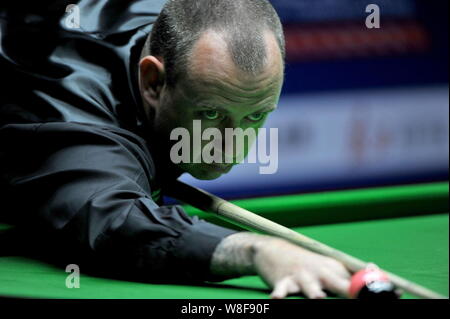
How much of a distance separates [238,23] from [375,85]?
3356 mm

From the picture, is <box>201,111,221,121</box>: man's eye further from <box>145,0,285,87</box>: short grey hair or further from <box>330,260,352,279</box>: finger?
<box>330,260,352,279</box>: finger

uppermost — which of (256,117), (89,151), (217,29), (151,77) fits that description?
(217,29)

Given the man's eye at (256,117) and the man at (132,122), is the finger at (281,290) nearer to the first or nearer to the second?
the man at (132,122)

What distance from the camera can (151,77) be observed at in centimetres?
316

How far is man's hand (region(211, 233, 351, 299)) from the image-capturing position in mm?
2289

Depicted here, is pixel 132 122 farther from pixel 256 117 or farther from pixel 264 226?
pixel 264 226

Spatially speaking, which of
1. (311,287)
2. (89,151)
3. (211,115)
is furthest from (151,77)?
(311,287)

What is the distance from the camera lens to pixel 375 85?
6137mm

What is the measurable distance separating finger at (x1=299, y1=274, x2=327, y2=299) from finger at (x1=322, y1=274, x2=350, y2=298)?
18mm

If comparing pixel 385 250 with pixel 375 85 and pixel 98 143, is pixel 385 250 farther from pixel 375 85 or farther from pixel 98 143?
pixel 375 85

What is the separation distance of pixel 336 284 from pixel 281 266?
15 cm

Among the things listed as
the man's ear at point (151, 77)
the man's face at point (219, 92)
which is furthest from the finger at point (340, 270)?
the man's ear at point (151, 77)

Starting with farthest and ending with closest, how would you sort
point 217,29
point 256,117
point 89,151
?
point 256,117
point 217,29
point 89,151

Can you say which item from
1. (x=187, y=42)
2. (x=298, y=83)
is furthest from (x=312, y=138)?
(x=187, y=42)
